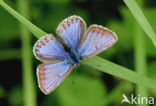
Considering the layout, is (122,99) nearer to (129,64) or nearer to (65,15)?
(129,64)

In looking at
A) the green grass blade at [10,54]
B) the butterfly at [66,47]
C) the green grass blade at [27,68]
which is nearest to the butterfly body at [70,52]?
the butterfly at [66,47]

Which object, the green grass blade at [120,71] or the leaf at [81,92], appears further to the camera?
the leaf at [81,92]

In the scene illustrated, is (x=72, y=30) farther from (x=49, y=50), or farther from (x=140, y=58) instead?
(x=140, y=58)

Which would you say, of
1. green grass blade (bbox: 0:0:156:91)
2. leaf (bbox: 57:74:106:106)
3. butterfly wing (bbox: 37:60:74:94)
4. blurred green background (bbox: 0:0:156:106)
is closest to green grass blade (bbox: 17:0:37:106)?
blurred green background (bbox: 0:0:156:106)

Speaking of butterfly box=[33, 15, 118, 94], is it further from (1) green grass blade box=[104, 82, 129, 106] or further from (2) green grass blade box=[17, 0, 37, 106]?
(1) green grass blade box=[104, 82, 129, 106]

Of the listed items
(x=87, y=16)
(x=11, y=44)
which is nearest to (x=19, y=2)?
(x=11, y=44)

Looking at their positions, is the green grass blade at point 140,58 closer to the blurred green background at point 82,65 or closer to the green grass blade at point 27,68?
the blurred green background at point 82,65

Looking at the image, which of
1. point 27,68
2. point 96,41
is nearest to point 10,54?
point 27,68
